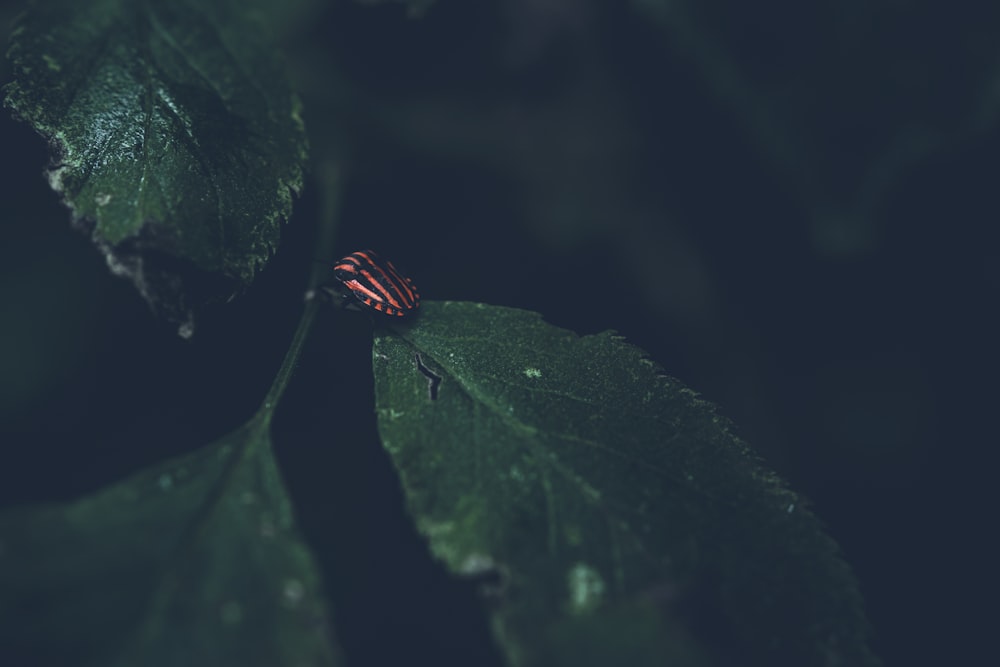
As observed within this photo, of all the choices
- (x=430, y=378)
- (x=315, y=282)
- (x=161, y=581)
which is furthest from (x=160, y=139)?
(x=161, y=581)

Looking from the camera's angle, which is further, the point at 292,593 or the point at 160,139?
the point at 160,139

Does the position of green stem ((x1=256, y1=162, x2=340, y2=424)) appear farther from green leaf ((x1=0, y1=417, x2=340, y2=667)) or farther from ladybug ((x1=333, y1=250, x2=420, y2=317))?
green leaf ((x1=0, y1=417, x2=340, y2=667))

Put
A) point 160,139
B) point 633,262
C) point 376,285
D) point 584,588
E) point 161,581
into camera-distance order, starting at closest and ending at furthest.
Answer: point 161,581
point 584,588
point 160,139
point 376,285
point 633,262

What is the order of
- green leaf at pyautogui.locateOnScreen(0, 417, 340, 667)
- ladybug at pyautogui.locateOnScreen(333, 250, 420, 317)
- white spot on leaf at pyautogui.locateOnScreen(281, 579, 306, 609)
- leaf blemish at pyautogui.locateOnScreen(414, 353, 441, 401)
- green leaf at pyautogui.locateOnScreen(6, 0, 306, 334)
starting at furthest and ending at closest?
ladybug at pyautogui.locateOnScreen(333, 250, 420, 317), leaf blemish at pyautogui.locateOnScreen(414, 353, 441, 401), green leaf at pyautogui.locateOnScreen(6, 0, 306, 334), white spot on leaf at pyautogui.locateOnScreen(281, 579, 306, 609), green leaf at pyautogui.locateOnScreen(0, 417, 340, 667)

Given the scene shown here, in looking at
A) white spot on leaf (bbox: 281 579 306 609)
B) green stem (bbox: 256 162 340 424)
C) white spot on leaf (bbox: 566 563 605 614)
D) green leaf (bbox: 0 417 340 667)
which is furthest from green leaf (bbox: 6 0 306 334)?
white spot on leaf (bbox: 566 563 605 614)

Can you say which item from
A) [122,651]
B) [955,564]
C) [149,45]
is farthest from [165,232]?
[955,564]

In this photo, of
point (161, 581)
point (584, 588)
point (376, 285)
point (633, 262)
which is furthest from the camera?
point (633, 262)

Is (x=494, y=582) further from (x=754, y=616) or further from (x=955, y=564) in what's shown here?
(x=955, y=564)

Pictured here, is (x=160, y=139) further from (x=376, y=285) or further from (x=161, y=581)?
(x=161, y=581)
